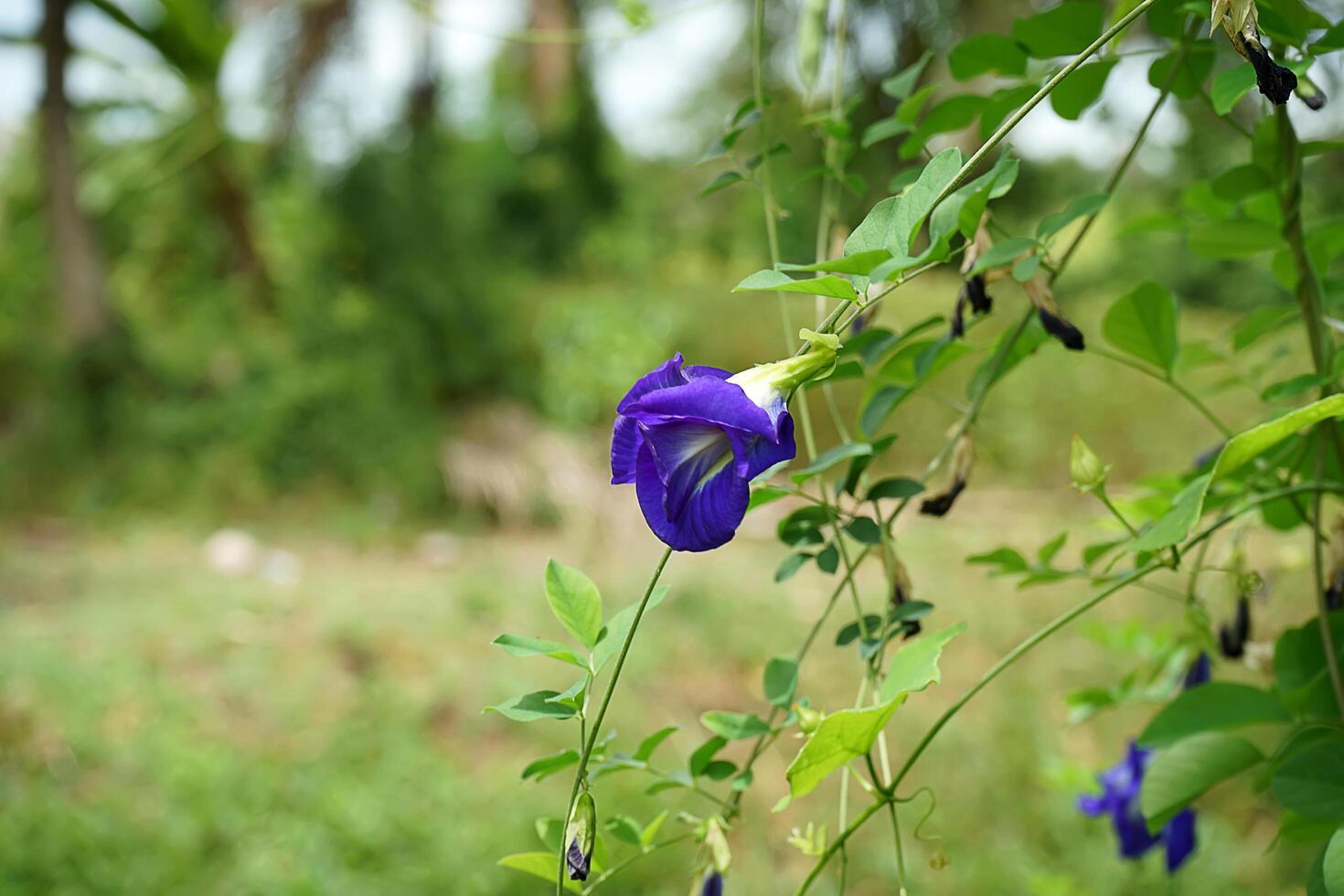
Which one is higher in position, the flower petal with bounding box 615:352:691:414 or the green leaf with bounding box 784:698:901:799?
the flower petal with bounding box 615:352:691:414

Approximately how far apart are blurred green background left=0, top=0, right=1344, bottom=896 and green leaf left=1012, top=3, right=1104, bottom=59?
8 centimetres

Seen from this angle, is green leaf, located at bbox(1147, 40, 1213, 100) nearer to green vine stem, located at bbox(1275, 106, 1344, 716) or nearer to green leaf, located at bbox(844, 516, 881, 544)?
green vine stem, located at bbox(1275, 106, 1344, 716)

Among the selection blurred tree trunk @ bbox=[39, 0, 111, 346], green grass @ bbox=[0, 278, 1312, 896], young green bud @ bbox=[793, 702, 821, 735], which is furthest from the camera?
blurred tree trunk @ bbox=[39, 0, 111, 346]

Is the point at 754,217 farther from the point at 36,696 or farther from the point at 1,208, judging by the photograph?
the point at 1,208

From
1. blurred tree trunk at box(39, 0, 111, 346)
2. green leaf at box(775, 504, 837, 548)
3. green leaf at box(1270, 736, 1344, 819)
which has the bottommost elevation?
green leaf at box(1270, 736, 1344, 819)

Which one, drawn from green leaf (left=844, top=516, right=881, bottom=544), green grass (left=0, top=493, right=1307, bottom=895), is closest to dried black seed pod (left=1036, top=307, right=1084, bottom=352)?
green leaf (left=844, top=516, right=881, bottom=544)

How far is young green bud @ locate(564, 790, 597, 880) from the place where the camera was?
278mm

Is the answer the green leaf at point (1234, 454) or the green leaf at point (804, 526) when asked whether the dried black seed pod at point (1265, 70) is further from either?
the green leaf at point (804, 526)

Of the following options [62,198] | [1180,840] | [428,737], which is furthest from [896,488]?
[62,198]

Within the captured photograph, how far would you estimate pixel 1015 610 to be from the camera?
205 cm

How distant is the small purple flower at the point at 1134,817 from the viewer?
0.57m

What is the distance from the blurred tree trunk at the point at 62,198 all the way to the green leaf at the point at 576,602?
167 inches

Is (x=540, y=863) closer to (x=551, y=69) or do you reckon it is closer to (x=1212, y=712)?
(x=1212, y=712)

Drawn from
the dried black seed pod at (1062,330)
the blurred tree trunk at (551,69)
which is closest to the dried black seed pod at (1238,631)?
the dried black seed pod at (1062,330)
